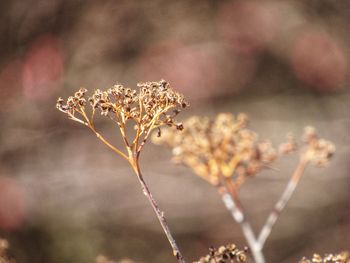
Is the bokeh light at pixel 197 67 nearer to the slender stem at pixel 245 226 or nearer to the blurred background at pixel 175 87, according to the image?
the blurred background at pixel 175 87

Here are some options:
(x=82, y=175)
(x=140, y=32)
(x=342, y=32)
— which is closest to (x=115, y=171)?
(x=82, y=175)

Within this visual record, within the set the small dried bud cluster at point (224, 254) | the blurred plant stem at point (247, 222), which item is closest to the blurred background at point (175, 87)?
the blurred plant stem at point (247, 222)

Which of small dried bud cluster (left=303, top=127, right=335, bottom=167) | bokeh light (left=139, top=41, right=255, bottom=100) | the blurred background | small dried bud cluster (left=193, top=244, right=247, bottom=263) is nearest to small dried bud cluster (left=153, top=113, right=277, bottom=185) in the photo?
small dried bud cluster (left=303, top=127, right=335, bottom=167)

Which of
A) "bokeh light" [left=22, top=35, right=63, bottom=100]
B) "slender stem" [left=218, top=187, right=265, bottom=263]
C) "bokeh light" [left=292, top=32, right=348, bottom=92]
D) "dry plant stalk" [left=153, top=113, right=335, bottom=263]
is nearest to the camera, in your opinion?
"slender stem" [left=218, top=187, right=265, bottom=263]

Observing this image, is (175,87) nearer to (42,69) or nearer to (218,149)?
(42,69)

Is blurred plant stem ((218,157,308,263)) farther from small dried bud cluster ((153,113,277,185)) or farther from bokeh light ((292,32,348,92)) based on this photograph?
bokeh light ((292,32,348,92))

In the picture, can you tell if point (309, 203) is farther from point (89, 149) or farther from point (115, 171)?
point (89, 149)
